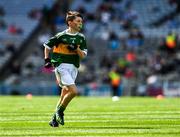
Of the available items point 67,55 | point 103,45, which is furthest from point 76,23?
point 103,45

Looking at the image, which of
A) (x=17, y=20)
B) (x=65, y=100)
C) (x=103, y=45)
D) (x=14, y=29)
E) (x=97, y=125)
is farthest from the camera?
(x=17, y=20)

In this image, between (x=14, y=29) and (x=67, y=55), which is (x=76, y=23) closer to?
(x=67, y=55)

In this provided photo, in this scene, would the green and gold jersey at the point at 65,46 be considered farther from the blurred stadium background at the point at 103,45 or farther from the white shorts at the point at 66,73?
the blurred stadium background at the point at 103,45

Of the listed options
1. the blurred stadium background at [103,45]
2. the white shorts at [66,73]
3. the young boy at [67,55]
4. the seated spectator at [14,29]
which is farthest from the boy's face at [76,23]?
the seated spectator at [14,29]

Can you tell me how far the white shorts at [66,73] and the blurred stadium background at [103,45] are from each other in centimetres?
2093

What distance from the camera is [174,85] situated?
33.8m

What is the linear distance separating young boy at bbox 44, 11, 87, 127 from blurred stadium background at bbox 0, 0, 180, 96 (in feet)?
68.6

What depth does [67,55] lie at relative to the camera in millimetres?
12758

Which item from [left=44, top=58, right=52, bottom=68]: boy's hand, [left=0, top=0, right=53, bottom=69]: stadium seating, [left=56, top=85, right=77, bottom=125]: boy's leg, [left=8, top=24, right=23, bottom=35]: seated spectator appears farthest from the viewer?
[left=8, top=24, right=23, bottom=35]: seated spectator

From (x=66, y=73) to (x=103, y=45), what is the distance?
87.5ft

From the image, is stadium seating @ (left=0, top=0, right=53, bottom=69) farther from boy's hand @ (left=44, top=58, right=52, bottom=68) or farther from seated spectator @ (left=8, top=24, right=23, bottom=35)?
boy's hand @ (left=44, top=58, right=52, bottom=68)

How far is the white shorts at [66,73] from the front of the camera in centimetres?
1259

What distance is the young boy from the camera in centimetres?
1260

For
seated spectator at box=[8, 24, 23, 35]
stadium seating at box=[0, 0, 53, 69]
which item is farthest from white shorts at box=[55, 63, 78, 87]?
seated spectator at box=[8, 24, 23, 35]
